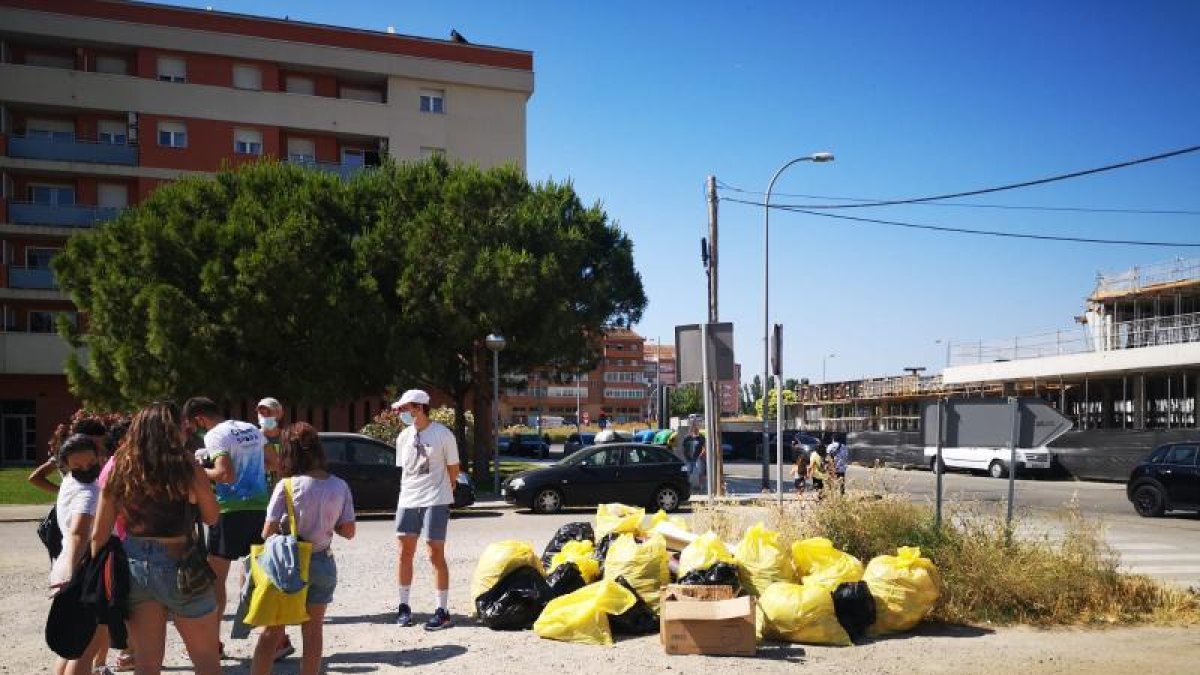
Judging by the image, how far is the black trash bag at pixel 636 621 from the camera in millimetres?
7559

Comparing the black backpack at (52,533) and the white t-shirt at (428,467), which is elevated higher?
the white t-shirt at (428,467)

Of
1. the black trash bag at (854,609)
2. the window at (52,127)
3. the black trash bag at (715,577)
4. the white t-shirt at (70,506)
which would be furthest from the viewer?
the window at (52,127)

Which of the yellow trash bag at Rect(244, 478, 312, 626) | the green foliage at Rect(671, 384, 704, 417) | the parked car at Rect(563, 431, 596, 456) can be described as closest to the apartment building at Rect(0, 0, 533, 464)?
the parked car at Rect(563, 431, 596, 456)

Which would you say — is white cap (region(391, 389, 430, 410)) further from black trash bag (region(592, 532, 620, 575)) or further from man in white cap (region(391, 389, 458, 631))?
black trash bag (region(592, 532, 620, 575))

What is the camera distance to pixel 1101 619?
8.11 m

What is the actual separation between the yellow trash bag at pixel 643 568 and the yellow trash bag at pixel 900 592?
1.69 meters

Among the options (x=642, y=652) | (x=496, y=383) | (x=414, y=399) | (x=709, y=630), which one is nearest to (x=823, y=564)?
(x=709, y=630)

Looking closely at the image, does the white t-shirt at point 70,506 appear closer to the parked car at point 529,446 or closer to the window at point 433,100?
the window at point 433,100

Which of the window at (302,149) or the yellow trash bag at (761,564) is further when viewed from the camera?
the window at (302,149)

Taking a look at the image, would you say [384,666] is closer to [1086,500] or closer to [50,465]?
[50,465]

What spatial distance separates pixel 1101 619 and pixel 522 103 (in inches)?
1543

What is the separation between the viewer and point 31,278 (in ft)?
122

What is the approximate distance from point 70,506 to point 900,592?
604 cm

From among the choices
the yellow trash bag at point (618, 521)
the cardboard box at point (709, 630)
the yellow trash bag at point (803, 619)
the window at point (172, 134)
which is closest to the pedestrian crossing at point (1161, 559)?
the yellow trash bag at point (803, 619)
